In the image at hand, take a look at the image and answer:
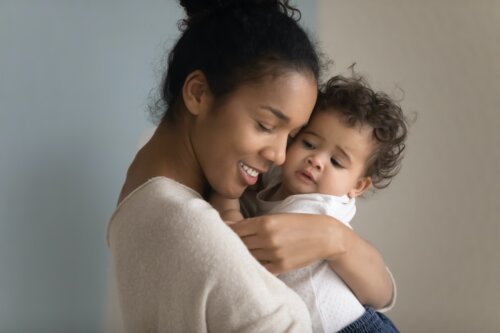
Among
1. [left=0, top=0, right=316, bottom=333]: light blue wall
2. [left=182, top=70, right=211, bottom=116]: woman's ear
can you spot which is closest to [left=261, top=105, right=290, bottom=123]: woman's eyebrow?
[left=182, top=70, right=211, bottom=116]: woman's ear

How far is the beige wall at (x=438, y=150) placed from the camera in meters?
1.75

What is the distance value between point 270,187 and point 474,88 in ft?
2.69

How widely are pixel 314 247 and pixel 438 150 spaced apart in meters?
0.89

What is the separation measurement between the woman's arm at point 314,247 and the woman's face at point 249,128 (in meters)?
0.12

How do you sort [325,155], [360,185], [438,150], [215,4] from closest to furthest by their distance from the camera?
[215,4], [325,155], [360,185], [438,150]

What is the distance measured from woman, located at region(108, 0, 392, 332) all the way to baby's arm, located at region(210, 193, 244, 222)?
0.11 feet

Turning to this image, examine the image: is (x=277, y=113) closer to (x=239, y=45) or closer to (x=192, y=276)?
(x=239, y=45)

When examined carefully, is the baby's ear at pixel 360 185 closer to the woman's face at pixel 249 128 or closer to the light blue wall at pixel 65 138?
the woman's face at pixel 249 128

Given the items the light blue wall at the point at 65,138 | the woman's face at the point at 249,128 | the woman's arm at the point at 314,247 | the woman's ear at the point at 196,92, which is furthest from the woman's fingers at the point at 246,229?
the light blue wall at the point at 65,138

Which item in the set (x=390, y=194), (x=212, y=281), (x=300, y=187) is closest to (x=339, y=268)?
(x=300, y=187)

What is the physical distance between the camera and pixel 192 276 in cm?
89

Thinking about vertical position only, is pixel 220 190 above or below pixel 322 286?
above

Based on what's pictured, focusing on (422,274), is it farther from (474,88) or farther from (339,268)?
(339,268)

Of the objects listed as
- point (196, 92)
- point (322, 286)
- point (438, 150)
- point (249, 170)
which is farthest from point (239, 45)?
point (438, 150)
